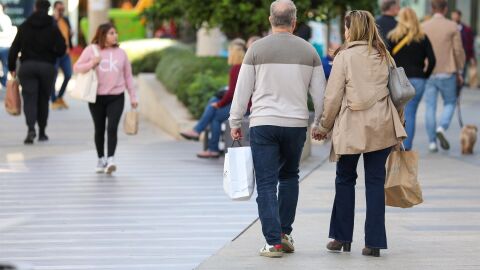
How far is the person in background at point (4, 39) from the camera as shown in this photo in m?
25.4

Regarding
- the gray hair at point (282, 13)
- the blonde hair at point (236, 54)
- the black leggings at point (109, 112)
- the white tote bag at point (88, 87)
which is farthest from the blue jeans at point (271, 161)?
the blonde hair at point (236, 54)

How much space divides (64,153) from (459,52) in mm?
4794

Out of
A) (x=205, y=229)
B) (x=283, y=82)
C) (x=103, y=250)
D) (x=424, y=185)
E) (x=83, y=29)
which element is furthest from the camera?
(x=83, y=29)

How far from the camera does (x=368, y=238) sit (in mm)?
8266

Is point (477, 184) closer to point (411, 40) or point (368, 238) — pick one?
point (411, 40)

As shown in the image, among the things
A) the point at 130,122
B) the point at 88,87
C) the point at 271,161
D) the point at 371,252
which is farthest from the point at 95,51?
the point at 371,252

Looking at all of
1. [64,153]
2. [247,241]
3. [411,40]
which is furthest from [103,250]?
[64,153]

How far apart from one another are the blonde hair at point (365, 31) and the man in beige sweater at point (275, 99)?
11.6 inches

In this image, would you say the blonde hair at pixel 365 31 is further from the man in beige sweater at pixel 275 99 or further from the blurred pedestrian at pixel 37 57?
the blurred pedestrian at pixel 37 57

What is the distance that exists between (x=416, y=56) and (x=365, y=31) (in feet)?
18.1

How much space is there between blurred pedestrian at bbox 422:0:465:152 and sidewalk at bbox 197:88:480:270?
1806 mm

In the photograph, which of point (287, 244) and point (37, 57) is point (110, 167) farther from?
point (287, 244)

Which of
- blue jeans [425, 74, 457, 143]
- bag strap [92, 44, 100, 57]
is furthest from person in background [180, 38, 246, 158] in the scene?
blue jeans [425, 74, 457, 143]

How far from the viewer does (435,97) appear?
15477 mm
